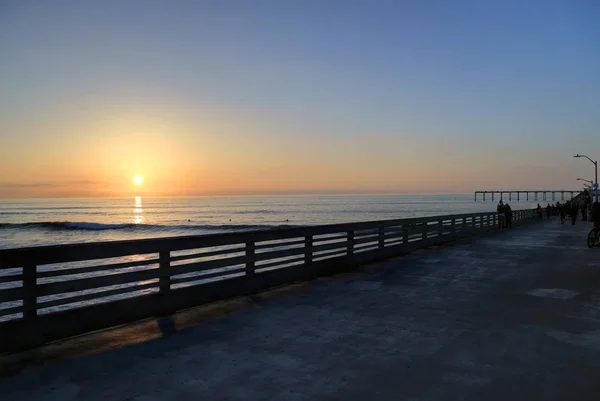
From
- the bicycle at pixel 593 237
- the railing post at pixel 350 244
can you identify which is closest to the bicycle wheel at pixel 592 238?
the bicycle at pixel 593 237

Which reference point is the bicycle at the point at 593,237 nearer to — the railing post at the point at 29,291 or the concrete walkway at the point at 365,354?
the concrete walkway at the point at 365,354

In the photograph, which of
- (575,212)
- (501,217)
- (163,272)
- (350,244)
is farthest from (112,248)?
(575,212)

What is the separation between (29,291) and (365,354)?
4.17 meters

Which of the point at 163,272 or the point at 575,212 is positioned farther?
the point at 575,212

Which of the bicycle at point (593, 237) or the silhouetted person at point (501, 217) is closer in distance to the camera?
the bicycle at point (593, 237)

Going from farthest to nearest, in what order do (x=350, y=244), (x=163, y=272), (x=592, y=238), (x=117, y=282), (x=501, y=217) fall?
(x=501, y=217) < (x=592, y=238) < (x=350, y=244) < (x=163, y=272) < (x=117, y=282)

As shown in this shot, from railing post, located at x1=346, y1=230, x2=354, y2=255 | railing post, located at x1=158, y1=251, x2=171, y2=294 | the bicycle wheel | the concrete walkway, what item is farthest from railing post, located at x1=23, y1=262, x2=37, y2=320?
the bicycle wheel

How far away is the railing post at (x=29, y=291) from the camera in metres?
5.83

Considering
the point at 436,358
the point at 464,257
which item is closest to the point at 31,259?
the point at 436,358

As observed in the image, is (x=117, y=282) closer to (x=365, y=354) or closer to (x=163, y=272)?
(x=163, y=272)

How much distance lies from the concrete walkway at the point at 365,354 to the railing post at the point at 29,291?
0.95 m

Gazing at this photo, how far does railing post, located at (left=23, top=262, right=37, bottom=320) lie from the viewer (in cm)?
583

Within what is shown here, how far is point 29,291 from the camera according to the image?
5.87 m

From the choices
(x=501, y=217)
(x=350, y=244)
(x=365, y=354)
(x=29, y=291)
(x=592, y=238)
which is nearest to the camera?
(x=365, y=354)
